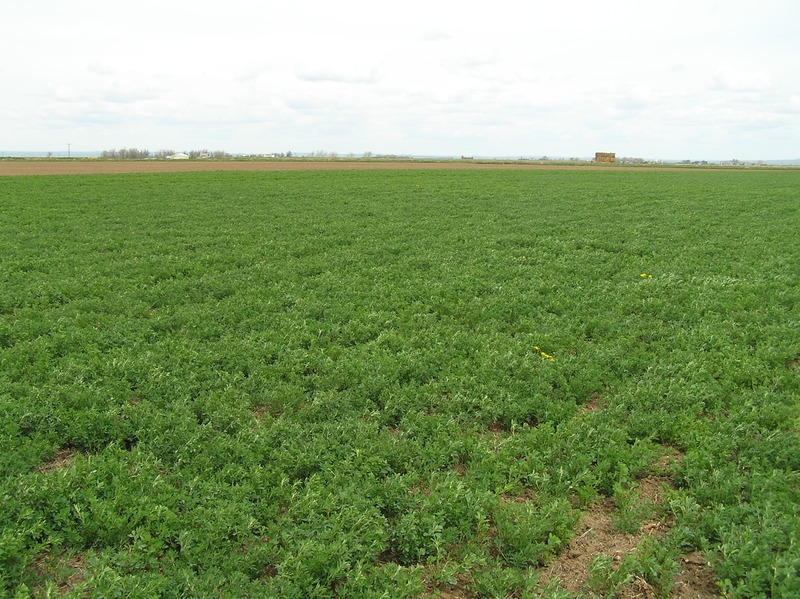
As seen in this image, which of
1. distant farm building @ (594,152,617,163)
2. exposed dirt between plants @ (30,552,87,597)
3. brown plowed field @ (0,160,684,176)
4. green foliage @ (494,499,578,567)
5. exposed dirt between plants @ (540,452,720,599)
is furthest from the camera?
distant farm building @ (594,152,617,163)

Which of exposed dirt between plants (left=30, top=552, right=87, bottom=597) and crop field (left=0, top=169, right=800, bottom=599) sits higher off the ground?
crop field (left=0, top=169, right=800, bottom=599)

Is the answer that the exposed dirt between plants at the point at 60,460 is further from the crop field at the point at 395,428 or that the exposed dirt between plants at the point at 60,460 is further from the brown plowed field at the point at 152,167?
the brown plowed field at the point at 152,167

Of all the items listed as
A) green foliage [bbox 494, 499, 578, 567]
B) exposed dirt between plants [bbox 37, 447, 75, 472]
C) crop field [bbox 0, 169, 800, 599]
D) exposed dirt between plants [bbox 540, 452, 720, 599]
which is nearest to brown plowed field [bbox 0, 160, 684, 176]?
crop field [bbox 0, 169, 800, 599]

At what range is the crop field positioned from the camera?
4324 millimetres

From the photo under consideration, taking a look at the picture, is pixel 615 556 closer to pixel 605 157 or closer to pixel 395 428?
pixel 395 428

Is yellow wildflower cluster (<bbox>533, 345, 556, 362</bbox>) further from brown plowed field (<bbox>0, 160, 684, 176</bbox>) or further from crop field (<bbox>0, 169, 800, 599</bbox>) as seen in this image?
brown plowed field (<bbox>0, 160, 684, 176</bbox>)

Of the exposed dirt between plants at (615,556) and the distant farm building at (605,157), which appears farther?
the distant farm building at (605,157)

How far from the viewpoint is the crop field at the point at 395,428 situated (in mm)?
4324

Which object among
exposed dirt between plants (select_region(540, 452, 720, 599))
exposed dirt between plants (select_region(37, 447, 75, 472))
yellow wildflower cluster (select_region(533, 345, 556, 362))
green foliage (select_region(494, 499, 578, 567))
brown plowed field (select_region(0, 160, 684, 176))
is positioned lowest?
exposed dirt between plants (select_region(540, 452, 720, 599))

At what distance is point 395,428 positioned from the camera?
6.55m

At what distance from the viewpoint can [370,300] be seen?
11.0 metres

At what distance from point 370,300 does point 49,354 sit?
5596 mm

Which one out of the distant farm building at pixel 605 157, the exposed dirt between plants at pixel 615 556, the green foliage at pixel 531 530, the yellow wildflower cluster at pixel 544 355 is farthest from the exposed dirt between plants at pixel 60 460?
the distant farm building at pixel 605 157

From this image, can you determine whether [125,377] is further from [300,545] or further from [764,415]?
[764,415]
